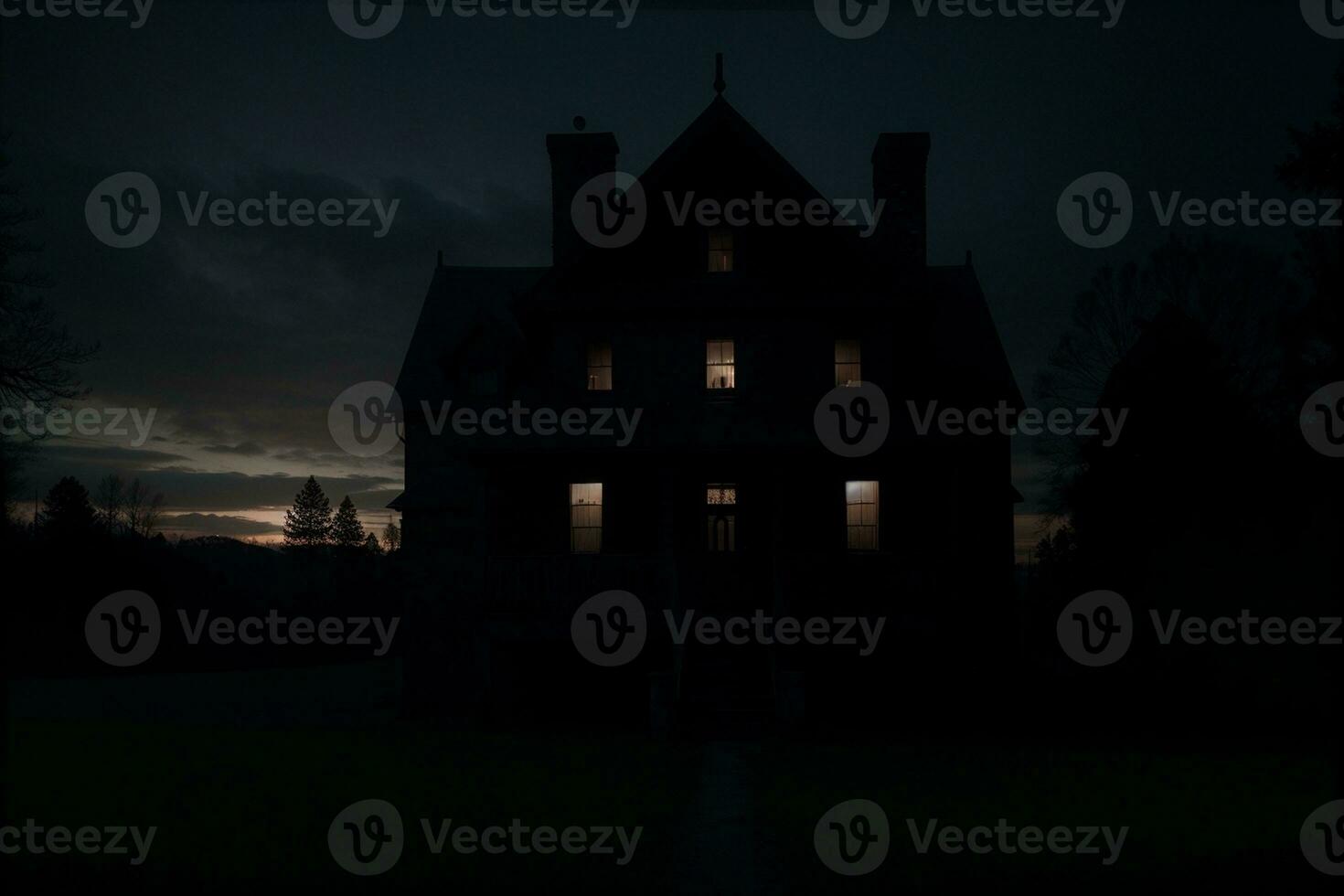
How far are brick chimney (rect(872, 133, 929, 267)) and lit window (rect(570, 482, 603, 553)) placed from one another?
9689 millimetres

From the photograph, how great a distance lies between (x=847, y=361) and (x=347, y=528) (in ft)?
350

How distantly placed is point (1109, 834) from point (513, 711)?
1451cm

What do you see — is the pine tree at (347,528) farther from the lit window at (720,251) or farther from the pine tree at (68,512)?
the lit window at (720,251)

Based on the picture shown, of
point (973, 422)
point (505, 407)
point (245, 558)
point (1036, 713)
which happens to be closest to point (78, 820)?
point (505, 407)

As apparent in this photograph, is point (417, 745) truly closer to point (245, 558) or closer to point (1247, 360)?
point (1247, 360)

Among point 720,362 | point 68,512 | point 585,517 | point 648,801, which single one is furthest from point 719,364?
point 68,512

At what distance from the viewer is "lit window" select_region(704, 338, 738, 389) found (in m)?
23.4

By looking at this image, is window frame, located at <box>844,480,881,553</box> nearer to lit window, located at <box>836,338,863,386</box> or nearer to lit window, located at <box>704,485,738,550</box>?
lit window, located at <box>836,338,863,386</box>

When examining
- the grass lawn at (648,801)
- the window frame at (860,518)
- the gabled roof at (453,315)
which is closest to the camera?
the grass lawn at (648,801)

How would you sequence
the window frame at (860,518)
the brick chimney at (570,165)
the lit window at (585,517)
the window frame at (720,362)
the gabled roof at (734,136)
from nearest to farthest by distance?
1. the gabled roof at (734,136)
2. the window frame at (860,518)
3. the window frame at (720,362)
4. the lit window at (585,517)
5. the brick chimney at (570,165)

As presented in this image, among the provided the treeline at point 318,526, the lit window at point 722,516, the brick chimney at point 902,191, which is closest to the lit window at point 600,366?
the lit window at point 722,516

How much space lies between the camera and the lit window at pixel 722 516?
76.8ft

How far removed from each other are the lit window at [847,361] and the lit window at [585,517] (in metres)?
→ 6.32

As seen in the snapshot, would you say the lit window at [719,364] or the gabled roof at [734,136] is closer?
the gabled roof at [734,136]
